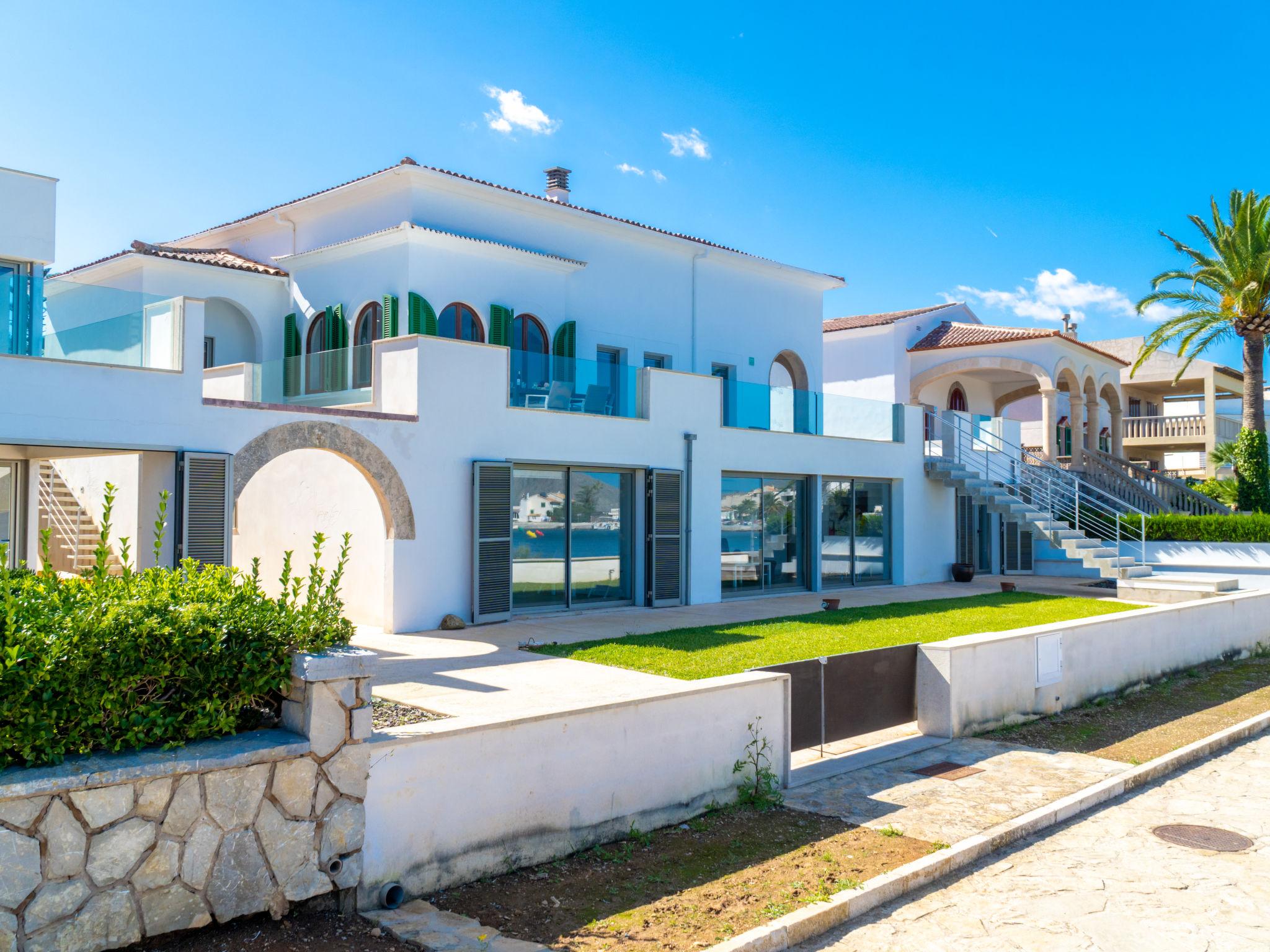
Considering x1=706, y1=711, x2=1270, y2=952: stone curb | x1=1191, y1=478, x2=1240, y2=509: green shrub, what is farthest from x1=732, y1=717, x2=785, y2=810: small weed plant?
x1=1191, y1=478, x2=1240, y2=509: green shrub

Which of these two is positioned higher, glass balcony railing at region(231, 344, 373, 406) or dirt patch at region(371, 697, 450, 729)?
glass balcony railing at region(231, 344, 373, 406)

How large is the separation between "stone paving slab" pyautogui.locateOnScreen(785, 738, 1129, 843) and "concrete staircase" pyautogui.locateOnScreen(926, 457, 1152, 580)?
13406 millimetres

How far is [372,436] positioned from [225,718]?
359 inches

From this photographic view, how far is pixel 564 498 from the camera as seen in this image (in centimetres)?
1656

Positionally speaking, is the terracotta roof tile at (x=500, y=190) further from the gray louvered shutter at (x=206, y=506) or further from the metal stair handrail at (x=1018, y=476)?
the gray louvered shutter at (x=206, y=506)

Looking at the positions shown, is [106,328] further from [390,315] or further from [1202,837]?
[1202,837]

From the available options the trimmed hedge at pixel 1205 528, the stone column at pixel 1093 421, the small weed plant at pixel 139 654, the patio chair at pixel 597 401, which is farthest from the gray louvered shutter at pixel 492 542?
the stone column at pixel 1093 421

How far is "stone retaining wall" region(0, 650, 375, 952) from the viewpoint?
423 cm

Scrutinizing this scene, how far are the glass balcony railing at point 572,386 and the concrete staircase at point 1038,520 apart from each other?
384 inches

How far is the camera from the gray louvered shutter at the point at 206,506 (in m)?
11.9

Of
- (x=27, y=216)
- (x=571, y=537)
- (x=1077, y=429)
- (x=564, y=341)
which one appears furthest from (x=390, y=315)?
(x=1077, y=429)

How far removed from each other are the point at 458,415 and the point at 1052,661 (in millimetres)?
8725

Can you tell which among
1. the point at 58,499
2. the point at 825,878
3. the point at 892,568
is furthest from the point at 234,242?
the point at 825,878

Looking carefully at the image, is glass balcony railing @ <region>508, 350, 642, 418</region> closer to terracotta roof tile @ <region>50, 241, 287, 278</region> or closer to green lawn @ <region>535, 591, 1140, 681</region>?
green lawn @ <region>535, 591, 1140, 681</region>
